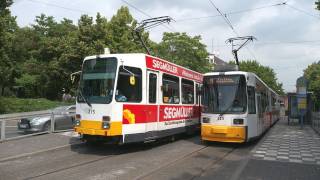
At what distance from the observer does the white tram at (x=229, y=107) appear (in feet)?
47.9

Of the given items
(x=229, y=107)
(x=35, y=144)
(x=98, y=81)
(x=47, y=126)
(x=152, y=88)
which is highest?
(x=98, y=81)

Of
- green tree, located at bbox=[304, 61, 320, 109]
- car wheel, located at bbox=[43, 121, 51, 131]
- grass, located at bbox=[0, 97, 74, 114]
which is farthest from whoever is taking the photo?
green tree, located at bbox=[304, 61, 320, 109]

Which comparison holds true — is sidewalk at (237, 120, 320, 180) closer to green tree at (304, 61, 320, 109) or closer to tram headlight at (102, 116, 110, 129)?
tram headlight at (102, 116, 110, 129)

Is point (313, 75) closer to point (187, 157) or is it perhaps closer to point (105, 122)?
point (187, 157)

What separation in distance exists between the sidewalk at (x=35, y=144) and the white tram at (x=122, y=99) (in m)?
1.39

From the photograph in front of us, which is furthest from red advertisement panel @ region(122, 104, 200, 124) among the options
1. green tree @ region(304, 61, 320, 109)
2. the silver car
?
green tree @ region(304, 61, 320, 109)

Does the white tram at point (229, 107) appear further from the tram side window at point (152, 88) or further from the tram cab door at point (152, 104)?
the tram side window at point (152, 88)

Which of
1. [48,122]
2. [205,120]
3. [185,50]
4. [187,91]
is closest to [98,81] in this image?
[205,120]

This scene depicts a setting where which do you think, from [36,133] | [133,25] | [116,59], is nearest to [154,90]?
[116,59]

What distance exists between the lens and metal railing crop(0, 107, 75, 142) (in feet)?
47.8

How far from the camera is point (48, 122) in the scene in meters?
16.8

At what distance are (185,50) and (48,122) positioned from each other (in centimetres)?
3429

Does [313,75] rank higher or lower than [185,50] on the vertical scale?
lower

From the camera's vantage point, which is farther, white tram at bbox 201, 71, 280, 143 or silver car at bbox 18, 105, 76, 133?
silver car at bbox 18, 105, 76, 133
